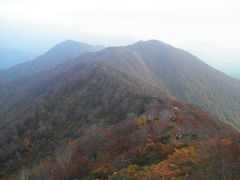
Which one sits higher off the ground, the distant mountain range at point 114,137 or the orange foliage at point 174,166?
the orange foliage at point 174,166

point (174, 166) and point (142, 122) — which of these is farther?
point (142, 122)

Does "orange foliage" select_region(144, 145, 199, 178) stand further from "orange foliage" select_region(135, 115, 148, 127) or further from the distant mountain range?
"orange foliage" select_region(135, 115, 148, 127)

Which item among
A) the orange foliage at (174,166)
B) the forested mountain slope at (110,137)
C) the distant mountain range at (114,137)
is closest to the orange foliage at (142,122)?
the forested mountain slope at (110,137)

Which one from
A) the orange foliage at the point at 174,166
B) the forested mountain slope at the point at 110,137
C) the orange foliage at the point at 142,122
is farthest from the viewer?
the orange foliage at the point at 142,122

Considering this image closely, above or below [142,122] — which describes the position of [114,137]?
below

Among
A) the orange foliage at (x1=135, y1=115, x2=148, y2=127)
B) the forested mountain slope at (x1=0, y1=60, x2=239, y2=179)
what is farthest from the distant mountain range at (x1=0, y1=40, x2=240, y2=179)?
the orange foliage at (x1=135, y1=115, x2=148, y2=127)

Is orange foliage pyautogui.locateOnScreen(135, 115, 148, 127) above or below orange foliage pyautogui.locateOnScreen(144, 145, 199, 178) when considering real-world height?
below

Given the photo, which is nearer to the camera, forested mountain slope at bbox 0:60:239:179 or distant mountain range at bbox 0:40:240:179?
distant mountain range at bbox 0:40:240:179

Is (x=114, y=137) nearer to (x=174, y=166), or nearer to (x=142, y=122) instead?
(x=142, y=122)

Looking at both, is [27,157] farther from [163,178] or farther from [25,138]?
[163,178]

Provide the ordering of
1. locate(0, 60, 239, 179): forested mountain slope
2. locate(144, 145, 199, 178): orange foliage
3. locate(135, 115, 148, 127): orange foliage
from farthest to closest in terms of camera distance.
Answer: locate(135, 115, 148, 127): orange foliage
locate(0, 60, 239, 179): forested mountain slope
locate(144, 145, 199, 178): orange foliage

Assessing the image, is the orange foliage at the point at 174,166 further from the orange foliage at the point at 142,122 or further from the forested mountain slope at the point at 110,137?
the orange foliage at the point at 142,122

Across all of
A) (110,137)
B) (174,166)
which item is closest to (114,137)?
(110,137)
